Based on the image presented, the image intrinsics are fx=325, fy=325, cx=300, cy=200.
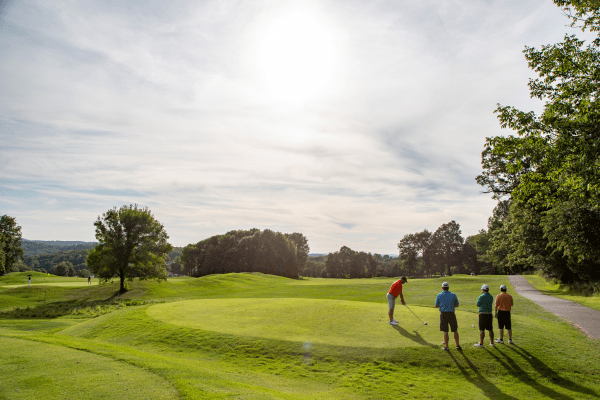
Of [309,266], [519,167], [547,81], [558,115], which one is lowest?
[309,266]

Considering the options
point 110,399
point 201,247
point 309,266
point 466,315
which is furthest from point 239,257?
point 110,399

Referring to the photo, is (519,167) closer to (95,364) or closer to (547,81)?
(547,81)

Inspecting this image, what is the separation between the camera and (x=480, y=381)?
1051cm

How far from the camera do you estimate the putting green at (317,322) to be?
13.6 metres

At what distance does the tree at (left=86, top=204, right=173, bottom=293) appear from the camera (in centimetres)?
4538

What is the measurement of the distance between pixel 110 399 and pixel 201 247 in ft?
421

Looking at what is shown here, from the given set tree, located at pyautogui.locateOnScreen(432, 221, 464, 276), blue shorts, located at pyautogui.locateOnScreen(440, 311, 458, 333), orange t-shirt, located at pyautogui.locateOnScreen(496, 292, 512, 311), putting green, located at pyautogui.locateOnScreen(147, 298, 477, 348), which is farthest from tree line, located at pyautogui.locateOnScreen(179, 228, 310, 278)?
blue shorts, located at pyautogui.locateOnScreen(440, 311, 458, 333)

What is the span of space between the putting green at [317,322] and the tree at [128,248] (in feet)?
92.7

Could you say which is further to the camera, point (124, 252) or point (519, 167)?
point (124, 252)

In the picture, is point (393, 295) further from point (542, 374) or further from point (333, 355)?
point (542, 374)

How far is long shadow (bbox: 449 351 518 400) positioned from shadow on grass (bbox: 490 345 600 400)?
1.10m

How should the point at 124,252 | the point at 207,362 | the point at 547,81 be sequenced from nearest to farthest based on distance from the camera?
the point at 207,362 < the point at 547,81 < the point at 124,252

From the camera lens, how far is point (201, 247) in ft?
425

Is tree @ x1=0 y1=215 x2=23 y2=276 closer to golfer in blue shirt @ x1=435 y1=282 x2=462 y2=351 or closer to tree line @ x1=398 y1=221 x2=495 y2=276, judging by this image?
golfer in blue shirt @ x1=435 y1=282 x2=462 y2=351
